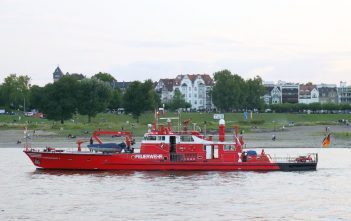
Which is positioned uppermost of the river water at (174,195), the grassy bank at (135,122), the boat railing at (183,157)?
the grassy bank at (135,122)

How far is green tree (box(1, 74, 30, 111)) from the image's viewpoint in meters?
180

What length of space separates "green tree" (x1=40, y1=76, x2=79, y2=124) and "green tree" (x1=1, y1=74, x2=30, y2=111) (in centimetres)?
3691

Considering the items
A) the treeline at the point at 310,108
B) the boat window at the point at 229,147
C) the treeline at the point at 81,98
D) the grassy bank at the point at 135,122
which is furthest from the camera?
the treeline at the point at 310,108

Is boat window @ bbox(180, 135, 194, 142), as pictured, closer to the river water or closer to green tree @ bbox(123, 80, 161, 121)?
the river water

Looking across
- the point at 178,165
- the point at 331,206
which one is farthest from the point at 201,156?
the point at 331,206

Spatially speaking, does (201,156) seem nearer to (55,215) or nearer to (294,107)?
(55,215)

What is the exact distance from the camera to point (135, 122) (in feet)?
473

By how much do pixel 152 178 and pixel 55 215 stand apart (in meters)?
17.6

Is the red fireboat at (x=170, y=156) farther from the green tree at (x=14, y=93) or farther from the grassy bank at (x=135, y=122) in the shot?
the green tree at (x=14, y=93)

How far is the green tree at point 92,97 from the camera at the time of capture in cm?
14238

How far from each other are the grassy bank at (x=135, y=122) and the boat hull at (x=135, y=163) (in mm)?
46897

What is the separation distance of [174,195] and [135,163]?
12.6m

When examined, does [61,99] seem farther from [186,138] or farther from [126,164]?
[186,138]

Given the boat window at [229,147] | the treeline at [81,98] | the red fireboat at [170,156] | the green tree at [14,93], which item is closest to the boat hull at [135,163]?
the red fireboat at [170,156]
